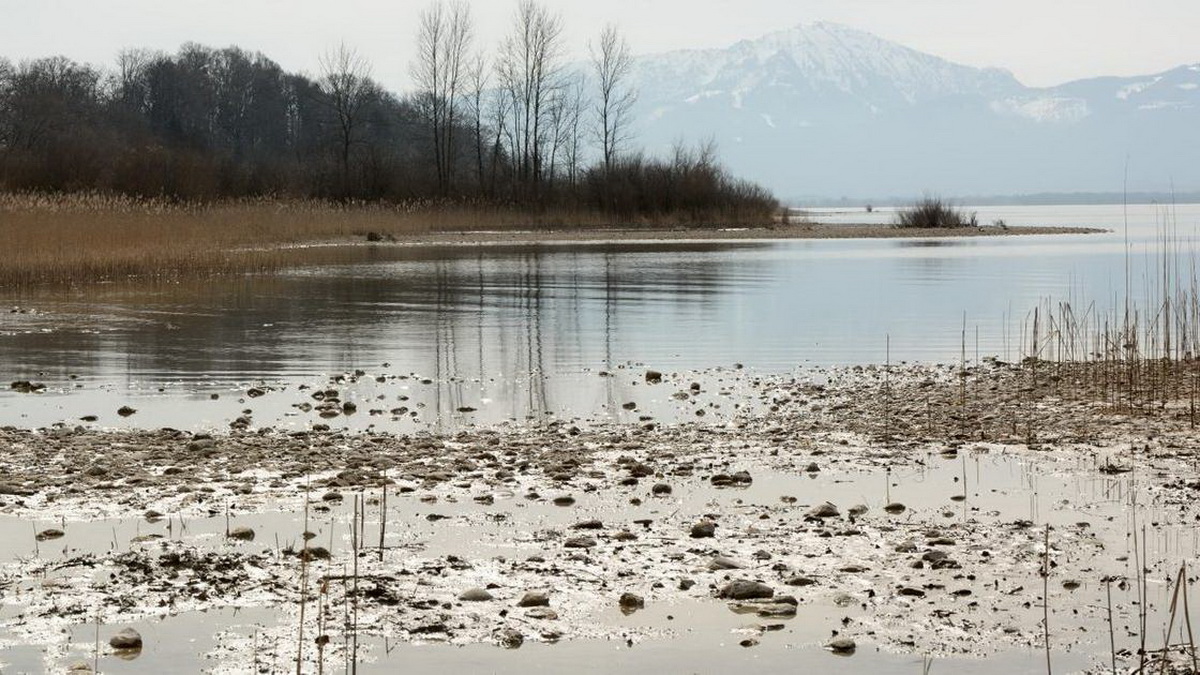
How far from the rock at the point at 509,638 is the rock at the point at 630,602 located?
617 millimetres


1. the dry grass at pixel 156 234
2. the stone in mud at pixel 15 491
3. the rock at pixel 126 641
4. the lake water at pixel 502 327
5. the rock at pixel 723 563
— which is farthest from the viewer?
the dry grass at pixel 156 234

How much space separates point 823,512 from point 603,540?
4.84ft

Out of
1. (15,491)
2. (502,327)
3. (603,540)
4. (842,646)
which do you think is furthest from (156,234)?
(842,646)

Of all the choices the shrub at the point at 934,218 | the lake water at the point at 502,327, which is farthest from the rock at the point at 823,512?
the shrub at the point at 934,218

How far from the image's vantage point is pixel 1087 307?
895 inches

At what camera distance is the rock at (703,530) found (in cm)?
763

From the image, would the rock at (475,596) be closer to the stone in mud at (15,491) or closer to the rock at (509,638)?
the rock at (509,638)

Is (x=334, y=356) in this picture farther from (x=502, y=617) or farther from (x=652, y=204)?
(x=652, y=204)

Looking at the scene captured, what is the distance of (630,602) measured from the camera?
21.1 ft

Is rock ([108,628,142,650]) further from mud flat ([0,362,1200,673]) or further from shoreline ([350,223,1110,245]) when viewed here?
shoreline ([350,223,1110,245])

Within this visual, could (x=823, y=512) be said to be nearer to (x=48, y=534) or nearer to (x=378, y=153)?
(x=48, y=534)

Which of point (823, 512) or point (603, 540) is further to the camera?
point (823, 512)

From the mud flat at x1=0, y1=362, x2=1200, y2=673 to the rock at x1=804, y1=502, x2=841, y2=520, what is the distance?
0.06 feet

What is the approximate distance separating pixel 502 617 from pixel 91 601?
6.30ft
